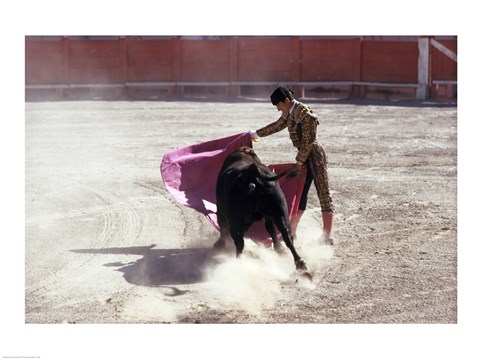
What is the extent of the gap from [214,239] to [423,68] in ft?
36.1

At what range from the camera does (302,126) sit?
5789 mm

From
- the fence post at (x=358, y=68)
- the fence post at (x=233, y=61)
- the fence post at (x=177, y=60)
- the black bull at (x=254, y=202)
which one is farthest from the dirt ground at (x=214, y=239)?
the fence post at (x=177, y=60)

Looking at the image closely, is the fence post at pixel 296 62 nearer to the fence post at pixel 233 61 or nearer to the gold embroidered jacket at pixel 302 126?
the fence post at pixel 233 61

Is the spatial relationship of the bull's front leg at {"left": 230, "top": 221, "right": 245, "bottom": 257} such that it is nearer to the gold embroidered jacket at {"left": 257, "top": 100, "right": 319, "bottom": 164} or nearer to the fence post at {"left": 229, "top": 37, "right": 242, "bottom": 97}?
the gold embroidered jacket at {"left": 257, "top": 100, "right": 319, "bottom": 164}

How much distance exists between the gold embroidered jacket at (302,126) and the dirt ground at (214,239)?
2.24ft

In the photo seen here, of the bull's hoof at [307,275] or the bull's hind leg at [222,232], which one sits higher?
the bull's hind leg at [222,232]

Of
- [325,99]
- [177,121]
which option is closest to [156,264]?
[177,121]

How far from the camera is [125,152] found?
10227 millimetres

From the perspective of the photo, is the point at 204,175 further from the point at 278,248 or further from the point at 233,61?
the point at 233,61

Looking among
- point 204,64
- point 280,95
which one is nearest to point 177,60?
point 204,64

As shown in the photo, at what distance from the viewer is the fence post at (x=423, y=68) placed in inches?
640

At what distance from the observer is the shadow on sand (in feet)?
17.3

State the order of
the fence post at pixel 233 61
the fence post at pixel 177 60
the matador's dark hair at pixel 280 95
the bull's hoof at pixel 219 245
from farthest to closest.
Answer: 1. the fence post at pixel 177 60
2. the fence post at pixel 233 61
3. the bull's hoof at pixel 219 245
4. the matador's dark hair at pixel 280 95

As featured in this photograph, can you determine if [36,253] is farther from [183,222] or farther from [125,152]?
[125,152]
